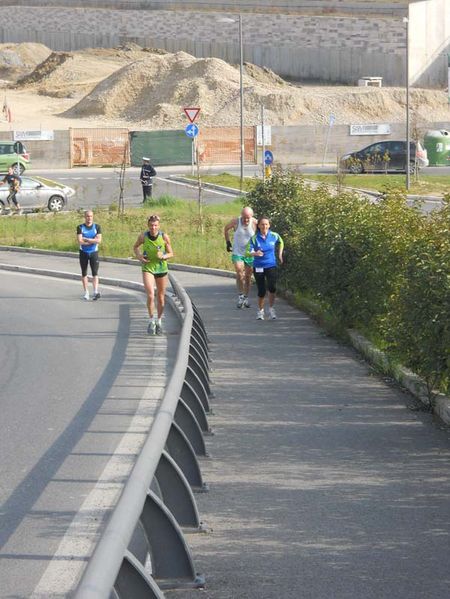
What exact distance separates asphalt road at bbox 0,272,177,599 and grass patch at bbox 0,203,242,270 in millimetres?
8389

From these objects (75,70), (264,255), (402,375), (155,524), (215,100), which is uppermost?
(75,70)

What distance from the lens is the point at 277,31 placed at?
95.9m

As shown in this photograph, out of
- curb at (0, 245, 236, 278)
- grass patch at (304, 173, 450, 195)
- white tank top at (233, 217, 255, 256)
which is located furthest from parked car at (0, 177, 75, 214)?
white tank top at (233, 217, 255, 256)

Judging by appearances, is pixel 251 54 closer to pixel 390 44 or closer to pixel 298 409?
pixel 390 44

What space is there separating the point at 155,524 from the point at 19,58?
94.9m

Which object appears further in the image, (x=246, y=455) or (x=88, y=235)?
(x=88, y=235)

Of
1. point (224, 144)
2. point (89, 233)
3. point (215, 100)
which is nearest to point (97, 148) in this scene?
point (224, 144)

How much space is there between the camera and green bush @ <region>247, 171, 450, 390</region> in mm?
11789

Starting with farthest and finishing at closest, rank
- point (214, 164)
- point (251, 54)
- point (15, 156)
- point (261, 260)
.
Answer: point (251, 54) < point (214, 164) < point (15, 156) < point (261, 260)

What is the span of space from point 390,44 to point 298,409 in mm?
82287

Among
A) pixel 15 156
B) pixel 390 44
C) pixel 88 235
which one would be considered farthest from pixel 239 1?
pixel 88 235

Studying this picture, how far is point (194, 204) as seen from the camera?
43219 mm

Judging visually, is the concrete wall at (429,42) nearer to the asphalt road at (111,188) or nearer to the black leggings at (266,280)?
the asphalt road at (111,188)

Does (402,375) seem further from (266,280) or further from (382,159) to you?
(382,159)
